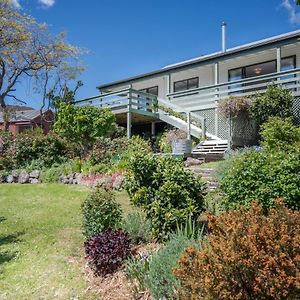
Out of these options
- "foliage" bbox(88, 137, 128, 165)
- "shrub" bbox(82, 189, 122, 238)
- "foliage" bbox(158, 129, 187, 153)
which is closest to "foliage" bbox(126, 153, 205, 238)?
"shrub" bbox(82, 189, 122, 238)

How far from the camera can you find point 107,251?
16.1 ft

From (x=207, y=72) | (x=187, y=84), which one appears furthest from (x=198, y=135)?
(x=187, y=84)

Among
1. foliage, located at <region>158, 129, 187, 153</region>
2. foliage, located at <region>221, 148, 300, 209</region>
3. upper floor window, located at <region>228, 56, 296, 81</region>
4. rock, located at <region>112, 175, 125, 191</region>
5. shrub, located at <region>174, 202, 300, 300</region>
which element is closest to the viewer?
shrub, located at <region>174, 202, 300, 300</region>

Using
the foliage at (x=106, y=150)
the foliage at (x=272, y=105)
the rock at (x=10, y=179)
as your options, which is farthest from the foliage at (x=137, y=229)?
the foliage at (x=272, y=105)

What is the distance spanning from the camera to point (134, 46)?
16.0 m

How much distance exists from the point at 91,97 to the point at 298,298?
68.3 feet

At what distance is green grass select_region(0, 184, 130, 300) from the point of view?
4.72 meters

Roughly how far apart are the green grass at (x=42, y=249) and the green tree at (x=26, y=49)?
17.1 meters

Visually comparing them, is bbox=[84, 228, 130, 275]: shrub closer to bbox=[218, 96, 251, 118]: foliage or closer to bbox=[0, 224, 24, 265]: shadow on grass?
bbox=[0, 224, 24, 265]: shadow on grass

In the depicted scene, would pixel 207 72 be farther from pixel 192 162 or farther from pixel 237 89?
pixel 192 162

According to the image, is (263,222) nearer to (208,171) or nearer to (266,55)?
(208,171)

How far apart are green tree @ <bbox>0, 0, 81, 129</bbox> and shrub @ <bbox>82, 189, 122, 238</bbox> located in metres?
21.1

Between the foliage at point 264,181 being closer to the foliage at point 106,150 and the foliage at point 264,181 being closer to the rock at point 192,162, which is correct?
the rock at point 192,162

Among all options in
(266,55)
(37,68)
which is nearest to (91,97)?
(37,68)
